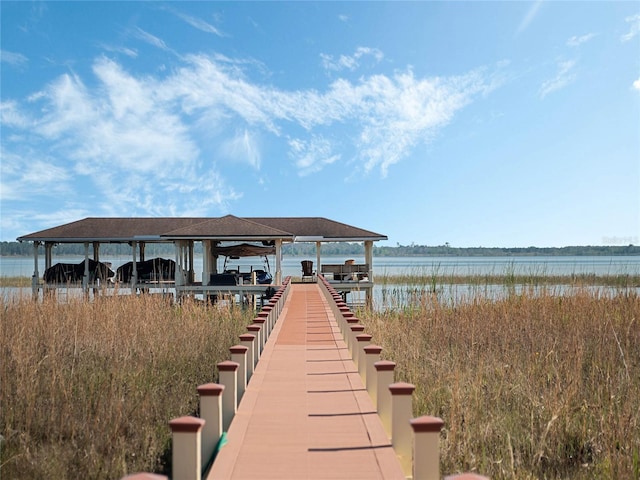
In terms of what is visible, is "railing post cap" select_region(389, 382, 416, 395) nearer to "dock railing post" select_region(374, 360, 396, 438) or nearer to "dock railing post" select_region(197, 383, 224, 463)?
"dock railing post" select_region(374, 360, 396, 438)

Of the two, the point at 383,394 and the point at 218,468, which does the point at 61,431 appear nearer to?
the point at 218,468

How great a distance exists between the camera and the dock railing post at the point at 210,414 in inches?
175

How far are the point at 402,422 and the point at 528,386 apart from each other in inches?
118

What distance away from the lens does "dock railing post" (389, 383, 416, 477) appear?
4418 mm

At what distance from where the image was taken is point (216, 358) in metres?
8.75

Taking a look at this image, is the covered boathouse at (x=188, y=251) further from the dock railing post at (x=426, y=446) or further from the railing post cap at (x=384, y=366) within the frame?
the dock railing post at (x=426, y=446)

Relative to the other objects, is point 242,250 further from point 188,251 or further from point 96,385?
point 96,385

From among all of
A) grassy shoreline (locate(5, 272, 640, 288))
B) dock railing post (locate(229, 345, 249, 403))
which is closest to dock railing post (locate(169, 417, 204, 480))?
dock railing post (locate(229, 345, 249, 403))

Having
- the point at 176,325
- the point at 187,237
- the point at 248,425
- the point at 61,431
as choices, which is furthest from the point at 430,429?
the point at 187,237

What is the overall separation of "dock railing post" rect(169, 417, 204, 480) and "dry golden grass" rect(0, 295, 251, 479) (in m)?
1.43

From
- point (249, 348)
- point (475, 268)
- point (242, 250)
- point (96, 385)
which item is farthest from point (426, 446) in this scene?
point (475, 268)

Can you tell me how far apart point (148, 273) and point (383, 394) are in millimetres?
17459

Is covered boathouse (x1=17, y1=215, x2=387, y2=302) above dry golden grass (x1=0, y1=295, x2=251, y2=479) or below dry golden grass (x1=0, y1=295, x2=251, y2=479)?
above

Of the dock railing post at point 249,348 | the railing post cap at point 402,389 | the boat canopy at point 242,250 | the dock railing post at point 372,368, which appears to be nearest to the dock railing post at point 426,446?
the railing post cap at point 402,389
